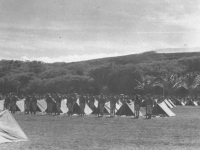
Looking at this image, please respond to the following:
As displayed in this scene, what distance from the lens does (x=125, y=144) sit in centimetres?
1195

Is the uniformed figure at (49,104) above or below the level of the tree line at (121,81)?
below

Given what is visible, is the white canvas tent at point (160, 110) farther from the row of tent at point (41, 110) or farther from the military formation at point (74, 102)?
the military formation at point (74, 102)

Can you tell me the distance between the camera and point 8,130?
11852 mm

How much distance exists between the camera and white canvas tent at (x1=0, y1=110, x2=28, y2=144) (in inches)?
460

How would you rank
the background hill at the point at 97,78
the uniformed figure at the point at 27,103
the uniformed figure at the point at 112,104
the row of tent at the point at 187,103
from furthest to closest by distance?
the background hill at the point at 97,78 < the row of tent at the point at 187,103 < the uniformed figure at the point at 27,103 < the uniformed figure at the point at 112,104

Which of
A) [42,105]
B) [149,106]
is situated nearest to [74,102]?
[42,105]

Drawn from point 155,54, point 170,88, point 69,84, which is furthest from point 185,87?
point 155,54

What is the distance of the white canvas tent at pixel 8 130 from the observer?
11677 mm

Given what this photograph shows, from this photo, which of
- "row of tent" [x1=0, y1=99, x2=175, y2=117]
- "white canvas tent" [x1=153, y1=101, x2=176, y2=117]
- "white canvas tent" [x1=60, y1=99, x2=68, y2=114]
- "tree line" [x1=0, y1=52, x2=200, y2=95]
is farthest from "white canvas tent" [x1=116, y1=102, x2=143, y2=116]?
"tree line" [x1=0, y1=52, x2=200, y2=95]

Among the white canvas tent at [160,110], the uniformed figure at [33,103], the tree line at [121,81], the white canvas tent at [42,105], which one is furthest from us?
the tree line at [121,81]

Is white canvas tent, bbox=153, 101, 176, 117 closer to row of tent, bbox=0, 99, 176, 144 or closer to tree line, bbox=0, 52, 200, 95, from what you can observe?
row of tent, bbox=0, 99, 176, 144

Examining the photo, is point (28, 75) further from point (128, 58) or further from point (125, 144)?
point (125, 144)

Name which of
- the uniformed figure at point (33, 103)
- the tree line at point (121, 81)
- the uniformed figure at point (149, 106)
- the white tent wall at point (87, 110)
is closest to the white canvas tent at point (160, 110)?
the uniformed figure at point (149, 106)

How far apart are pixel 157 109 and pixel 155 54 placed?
117m
